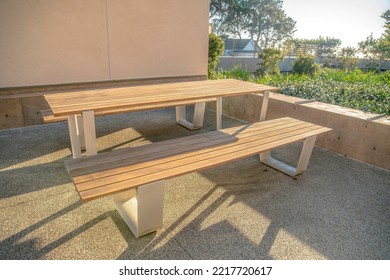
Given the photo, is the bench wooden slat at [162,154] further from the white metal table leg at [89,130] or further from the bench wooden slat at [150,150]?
the white metal table leg at [89,130]

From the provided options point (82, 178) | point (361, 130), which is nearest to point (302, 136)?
point (361, 130)

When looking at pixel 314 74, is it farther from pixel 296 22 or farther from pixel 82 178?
pixel 296 22

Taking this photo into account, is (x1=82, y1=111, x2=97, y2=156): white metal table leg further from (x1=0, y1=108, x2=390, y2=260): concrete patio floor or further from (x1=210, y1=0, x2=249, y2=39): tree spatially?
(x1=210, y1=0, x2=249, y2=39): tree

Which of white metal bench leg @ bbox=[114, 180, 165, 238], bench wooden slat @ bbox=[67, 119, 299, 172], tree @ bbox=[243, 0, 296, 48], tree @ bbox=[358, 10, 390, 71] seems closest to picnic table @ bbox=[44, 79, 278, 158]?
bench wooden slat @ bbox=[67, 119, 299, 172]

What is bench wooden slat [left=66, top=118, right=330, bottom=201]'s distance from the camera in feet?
5.73

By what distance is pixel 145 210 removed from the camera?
2.01 meters

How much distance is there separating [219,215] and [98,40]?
159 inches

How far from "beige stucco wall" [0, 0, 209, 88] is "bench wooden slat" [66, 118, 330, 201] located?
3.32 metres

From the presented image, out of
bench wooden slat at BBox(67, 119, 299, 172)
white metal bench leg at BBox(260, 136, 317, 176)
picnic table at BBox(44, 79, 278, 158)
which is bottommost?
white metal bench leg at BBox(260, 136, 317, 176)

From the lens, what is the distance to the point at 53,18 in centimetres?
457

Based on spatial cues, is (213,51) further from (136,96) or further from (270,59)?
(136,96)

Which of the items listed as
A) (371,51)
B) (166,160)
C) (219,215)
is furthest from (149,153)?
(371,51)

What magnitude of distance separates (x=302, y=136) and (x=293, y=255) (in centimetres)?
A: 129

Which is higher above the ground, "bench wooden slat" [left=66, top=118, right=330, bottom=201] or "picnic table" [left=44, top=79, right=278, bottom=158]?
"picnic table" [left=44, top=79, right=278, bottom=158]
